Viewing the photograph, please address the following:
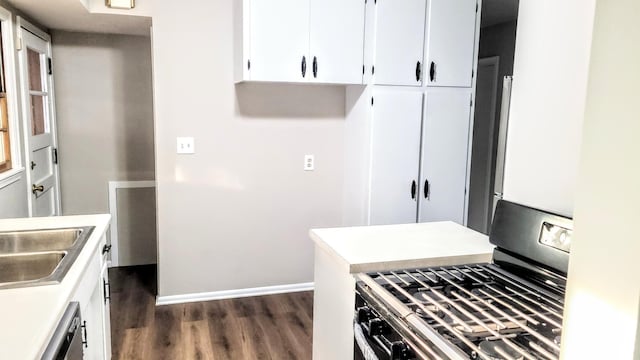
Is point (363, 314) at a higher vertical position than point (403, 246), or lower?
lower

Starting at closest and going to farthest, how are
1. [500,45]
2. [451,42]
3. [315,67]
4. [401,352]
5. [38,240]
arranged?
[401,352] < [38,240] < [315,67] < [451,42] < [500,45]

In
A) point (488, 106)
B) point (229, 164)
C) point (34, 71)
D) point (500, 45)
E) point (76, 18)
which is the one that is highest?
point (500, 45)

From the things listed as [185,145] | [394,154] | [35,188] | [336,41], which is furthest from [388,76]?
[35,188]

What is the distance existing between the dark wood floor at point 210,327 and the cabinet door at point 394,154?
2.92 ft

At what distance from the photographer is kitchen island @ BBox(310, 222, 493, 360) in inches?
65.3

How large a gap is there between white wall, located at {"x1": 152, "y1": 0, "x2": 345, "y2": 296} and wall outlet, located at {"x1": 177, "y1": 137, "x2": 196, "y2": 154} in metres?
0.04

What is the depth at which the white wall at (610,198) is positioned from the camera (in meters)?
0.56

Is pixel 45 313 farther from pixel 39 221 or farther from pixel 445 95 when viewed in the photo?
pixel 445 95

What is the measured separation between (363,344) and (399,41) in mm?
2343

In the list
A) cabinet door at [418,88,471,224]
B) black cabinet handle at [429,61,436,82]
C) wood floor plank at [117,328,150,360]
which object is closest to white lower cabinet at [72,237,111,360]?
wood floor plank at [117,328,150,360]

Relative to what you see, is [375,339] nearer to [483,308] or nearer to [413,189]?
[483,308]

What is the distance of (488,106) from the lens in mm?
4945

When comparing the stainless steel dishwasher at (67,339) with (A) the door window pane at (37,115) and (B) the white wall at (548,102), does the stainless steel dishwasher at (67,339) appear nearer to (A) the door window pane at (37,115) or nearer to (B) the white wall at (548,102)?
(B) the white wall at (548,102)

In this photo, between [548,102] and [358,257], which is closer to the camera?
[548,102]
